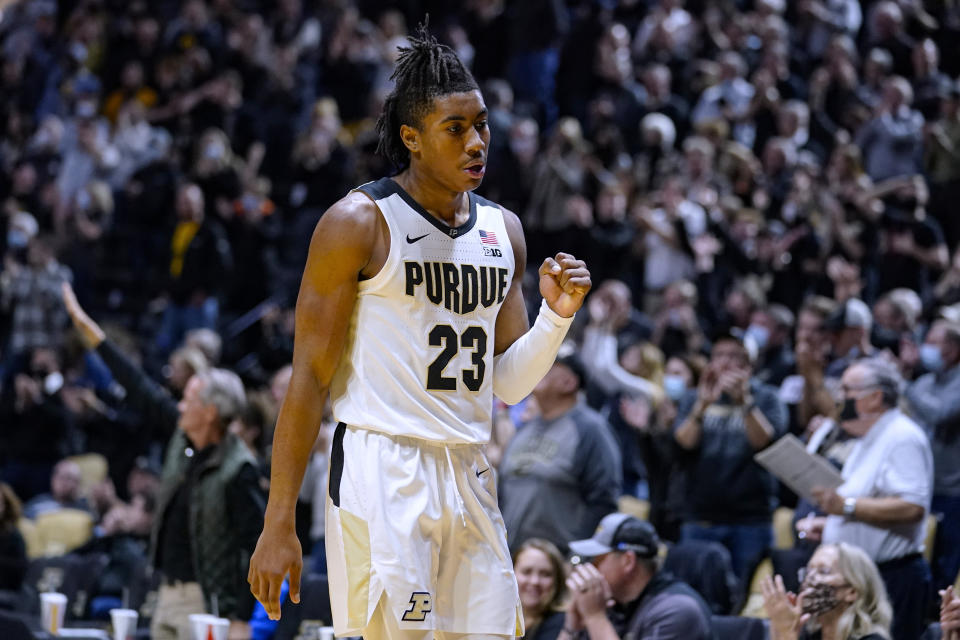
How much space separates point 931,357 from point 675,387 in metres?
1.53

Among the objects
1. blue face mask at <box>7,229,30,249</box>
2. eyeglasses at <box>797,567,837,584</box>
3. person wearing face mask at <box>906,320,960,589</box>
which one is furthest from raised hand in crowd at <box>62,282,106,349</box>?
blue face mask at <box>7,229,30,249</box>

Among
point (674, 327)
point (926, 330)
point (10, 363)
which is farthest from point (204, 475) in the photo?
point (10, 363)

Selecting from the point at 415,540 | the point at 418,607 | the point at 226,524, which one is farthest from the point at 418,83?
the point at 226,524

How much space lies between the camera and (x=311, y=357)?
10.9 ft

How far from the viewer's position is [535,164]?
12.9 m

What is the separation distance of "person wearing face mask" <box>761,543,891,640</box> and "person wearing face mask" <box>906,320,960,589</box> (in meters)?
1.71

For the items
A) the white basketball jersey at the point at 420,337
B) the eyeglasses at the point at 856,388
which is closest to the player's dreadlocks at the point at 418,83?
the white basketball jersey at the point at 420,337

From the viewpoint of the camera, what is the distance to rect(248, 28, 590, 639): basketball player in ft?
10.6

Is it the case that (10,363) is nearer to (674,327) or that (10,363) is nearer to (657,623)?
(674,327)

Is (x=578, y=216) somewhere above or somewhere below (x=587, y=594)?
above

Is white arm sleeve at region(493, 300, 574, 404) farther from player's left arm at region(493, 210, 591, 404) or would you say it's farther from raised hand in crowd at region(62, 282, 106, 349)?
raised hand in crowd at region(62, 282, 106, 349)

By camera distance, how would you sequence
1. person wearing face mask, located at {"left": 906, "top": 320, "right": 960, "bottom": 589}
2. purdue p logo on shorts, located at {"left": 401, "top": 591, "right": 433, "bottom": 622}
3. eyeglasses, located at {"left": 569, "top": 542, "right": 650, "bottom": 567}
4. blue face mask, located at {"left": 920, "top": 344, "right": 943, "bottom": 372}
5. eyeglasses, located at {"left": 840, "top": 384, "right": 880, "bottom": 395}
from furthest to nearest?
1. blue face mask, located at {"left": 920, "top": 344, "right": 943, "bottom": 372}
2. person wearing face mask, located at {"left": 906, "top": 320, "right": 960, "bottom": 589}
3. eyeglasses, located at {"left": 840, "top": 384, "right": 880, "bottom": 395}
4. eyeglasses, located at {"left": 569, "top": 542, "right": 650, "bottom": 567}
5. purdue p logo on shorts, located at {"left": 401, "top": 591, "right": 433, "bottom": 622}

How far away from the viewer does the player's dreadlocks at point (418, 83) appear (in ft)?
11.2

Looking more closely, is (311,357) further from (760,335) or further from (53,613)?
(760,335)
